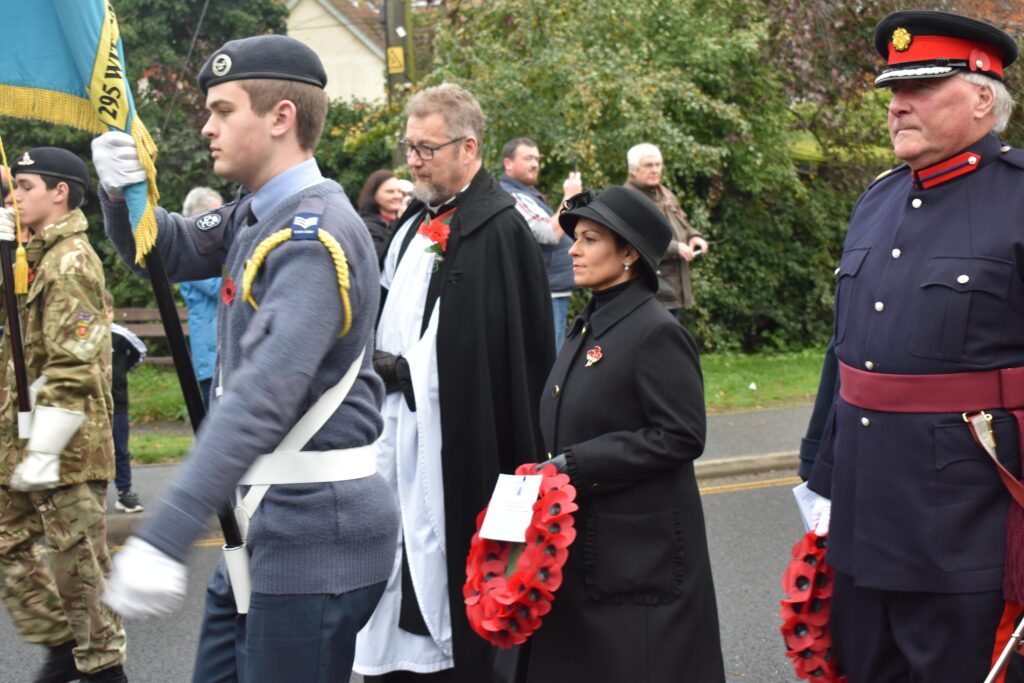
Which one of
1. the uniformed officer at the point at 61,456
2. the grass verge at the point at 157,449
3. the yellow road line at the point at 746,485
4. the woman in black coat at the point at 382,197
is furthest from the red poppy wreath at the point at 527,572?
the grass verge at the point at 157,449

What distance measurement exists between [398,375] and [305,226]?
1.99 metres

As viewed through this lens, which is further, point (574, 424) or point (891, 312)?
point (574, 424)

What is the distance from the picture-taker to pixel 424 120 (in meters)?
4.75

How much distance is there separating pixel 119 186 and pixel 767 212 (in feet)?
48.8

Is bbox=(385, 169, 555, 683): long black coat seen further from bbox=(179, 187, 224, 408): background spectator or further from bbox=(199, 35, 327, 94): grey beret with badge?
bbox=(179, 187, 224, 408): background spectator

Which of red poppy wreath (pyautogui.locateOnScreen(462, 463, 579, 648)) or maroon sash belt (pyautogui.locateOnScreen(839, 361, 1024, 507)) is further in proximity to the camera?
red poppy wreath (pyautogui.locateOnScreen(462, 463, 579, 648))

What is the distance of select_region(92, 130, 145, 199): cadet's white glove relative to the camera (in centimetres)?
300

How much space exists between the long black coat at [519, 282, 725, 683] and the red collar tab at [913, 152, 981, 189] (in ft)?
2.76

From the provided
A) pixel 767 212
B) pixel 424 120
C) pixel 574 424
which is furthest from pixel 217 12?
pixel 574 424

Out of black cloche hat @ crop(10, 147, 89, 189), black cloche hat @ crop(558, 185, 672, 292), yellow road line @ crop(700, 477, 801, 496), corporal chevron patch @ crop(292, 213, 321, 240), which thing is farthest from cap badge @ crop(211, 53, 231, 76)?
yellow road line @ crop(700, 477, 801, 496)

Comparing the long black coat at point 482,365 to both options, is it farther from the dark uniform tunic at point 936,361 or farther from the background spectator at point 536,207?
the background spectator at point 536,207

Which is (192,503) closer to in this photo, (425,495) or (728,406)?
(425,495)

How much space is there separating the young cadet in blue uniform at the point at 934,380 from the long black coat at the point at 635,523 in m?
0.43

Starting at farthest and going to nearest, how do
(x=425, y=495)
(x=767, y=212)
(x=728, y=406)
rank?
(x=767, y=212) → (x=728, y=406) → (x=425, y=495)
